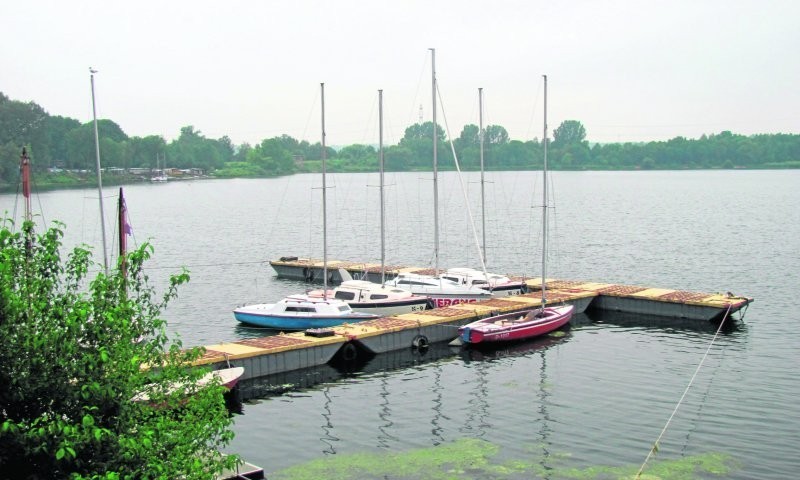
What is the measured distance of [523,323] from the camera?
182ft

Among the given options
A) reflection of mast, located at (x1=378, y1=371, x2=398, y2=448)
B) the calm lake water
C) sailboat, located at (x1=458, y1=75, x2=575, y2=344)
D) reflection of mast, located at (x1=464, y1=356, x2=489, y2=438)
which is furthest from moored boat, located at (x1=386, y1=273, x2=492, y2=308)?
reflection of mast, located at (x1=378, y1=371, x2=398, y2=448)

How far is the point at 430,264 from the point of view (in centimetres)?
9412

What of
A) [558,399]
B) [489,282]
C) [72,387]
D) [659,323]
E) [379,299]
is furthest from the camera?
[489,282]

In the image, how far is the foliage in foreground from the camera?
16.6 meters

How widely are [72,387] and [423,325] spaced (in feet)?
124

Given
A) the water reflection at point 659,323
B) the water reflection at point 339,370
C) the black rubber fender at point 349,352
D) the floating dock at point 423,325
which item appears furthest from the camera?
the water reflection at point 659,323

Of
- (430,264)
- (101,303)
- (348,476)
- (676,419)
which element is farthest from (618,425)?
(430,264)

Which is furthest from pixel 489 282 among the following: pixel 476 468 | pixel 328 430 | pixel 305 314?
pixel 476 468

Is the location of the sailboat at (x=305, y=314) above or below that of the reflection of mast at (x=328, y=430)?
above

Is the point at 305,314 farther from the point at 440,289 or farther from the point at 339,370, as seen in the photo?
the point at 440,289

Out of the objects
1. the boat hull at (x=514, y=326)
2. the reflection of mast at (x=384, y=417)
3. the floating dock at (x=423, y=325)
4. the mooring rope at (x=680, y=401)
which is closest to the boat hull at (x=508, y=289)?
the floating dock at (x=423, y=325)

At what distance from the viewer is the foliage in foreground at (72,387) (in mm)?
16641

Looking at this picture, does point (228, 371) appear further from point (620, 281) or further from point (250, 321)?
point (620, 281)

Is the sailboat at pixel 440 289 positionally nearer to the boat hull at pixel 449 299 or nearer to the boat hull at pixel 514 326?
the boat hull at pixel 449 299
